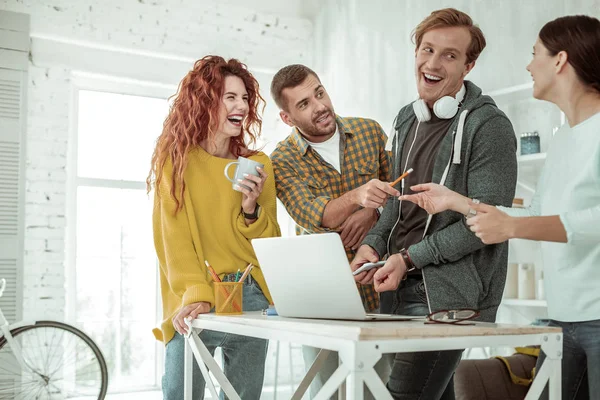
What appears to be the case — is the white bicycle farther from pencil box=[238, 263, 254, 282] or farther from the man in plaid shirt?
pencil box=[238, 263, 254, 282]

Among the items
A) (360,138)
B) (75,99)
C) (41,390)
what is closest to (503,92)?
(360,138)

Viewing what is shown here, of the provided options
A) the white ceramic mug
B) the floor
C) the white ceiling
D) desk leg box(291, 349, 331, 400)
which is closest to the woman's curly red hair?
the white ceramic mug

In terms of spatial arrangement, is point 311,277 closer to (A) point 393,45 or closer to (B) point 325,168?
(B) point 325,168

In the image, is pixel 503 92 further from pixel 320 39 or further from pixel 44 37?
pixel 44 37

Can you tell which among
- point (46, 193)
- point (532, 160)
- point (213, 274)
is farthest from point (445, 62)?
point (46, 193)

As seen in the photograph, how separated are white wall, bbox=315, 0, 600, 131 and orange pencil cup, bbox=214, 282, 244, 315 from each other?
9.01ft

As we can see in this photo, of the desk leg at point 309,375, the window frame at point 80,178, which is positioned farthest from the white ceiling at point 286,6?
the desk leg at point 309,375

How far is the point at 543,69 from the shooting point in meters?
1.66

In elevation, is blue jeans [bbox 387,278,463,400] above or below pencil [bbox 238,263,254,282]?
below

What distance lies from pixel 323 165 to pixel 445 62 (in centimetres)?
60

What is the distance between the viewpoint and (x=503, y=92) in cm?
400

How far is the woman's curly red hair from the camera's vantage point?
7.01ft

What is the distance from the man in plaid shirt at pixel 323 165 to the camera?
2.28 m

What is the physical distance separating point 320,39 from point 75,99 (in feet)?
6.87
